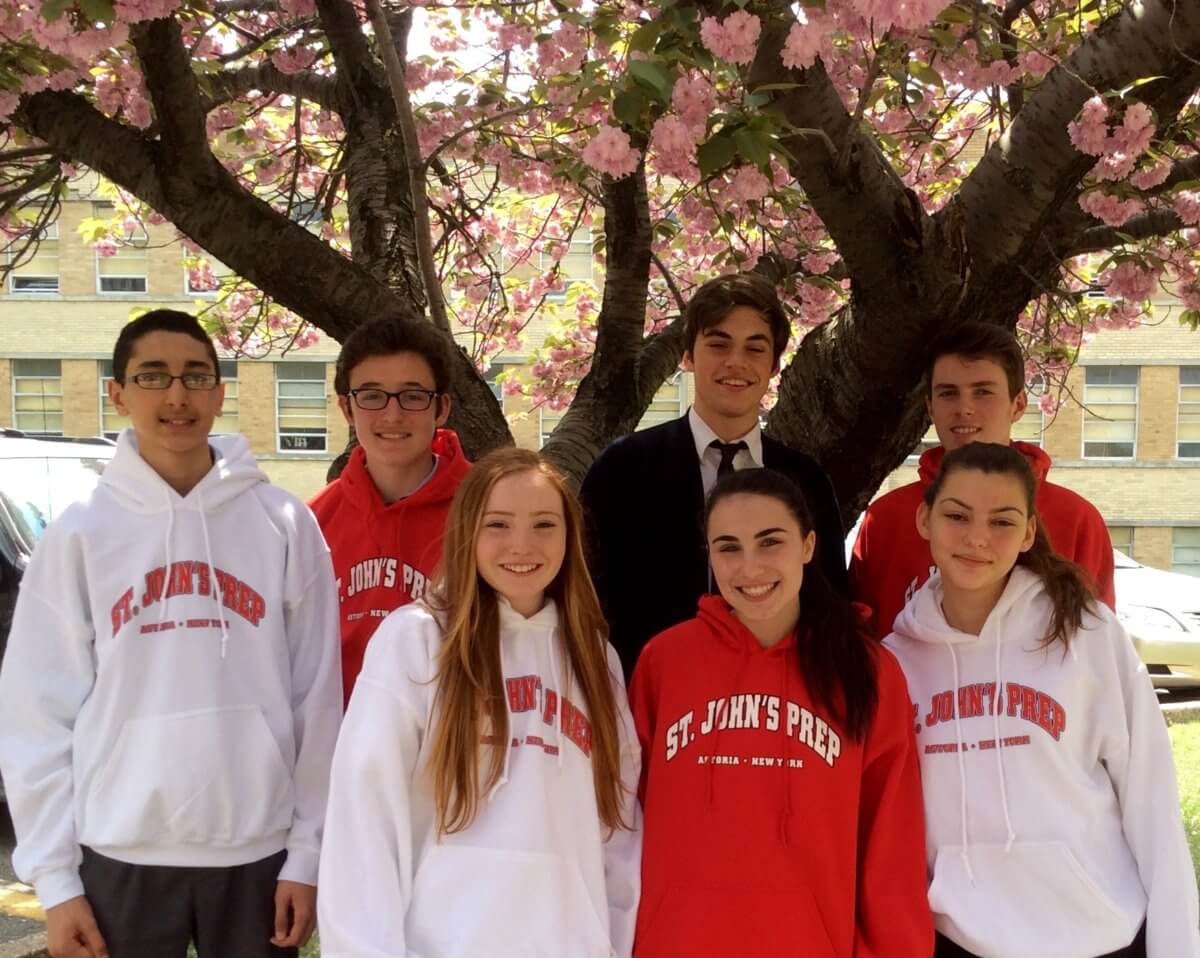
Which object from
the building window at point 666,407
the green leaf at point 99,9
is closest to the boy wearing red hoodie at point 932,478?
the green leaf at point 99,9

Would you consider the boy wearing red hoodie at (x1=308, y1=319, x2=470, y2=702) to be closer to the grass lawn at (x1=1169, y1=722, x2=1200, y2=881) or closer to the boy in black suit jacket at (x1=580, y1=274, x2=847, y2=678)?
the boy in black suit jacket at (x1=580, y1=274, x2=847, y2=678)

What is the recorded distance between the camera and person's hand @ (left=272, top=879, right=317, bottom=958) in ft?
7.59

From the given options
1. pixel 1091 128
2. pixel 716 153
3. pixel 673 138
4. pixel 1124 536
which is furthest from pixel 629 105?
pixel 1124 536

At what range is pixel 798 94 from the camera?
9.92 feet

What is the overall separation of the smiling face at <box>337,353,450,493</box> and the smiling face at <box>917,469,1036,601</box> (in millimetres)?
1196

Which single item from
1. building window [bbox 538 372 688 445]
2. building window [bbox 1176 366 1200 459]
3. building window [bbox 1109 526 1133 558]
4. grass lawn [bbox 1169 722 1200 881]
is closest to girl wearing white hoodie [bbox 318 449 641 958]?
grass lawn [bbox 1169 722 1200 881]

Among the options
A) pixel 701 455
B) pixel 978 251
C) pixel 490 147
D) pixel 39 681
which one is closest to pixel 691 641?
pixel 701 455

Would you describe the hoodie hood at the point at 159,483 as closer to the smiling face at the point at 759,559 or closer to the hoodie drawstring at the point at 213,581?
the hoodie drawstring at the point at 213,581

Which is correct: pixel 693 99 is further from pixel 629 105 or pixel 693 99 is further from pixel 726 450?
pixel 726 450

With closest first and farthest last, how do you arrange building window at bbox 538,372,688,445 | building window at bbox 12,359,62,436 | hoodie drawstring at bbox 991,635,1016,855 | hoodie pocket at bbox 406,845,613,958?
hoodie pocket at bbox 406,845,613,958
hoodie drawstring at bbox 991,635,1016,855
building window at bbox 538,372,688,445
building window at bbox 12,359,62,436

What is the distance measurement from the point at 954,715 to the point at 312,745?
4.32 feet

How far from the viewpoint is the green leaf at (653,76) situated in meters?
2.39

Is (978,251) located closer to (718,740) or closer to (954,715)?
(954,715)

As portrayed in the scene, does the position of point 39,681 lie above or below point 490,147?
below
